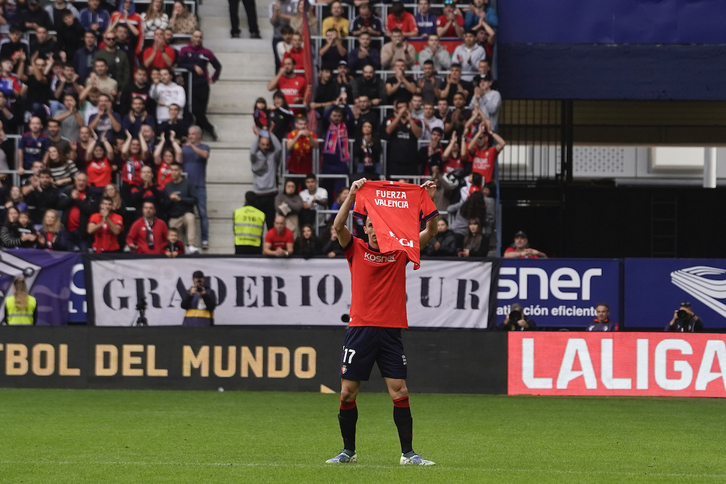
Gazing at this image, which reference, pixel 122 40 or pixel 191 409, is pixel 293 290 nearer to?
pixel 191 409

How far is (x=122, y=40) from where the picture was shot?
70.7ft

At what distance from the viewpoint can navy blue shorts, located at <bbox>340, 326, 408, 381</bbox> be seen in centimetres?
913

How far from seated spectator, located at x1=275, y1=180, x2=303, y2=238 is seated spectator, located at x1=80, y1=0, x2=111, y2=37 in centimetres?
576

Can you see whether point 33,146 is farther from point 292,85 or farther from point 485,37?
point 485,37

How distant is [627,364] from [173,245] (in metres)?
7.75

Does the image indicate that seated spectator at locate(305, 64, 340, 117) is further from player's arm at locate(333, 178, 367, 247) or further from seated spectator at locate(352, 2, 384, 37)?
player's arm at locate(333, 178, 367, 247)

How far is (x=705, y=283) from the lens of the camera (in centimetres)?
1878

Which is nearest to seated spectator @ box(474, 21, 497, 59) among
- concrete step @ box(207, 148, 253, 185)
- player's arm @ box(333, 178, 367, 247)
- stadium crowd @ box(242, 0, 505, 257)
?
stadium crowd @ box(242, 0, 505, 257)

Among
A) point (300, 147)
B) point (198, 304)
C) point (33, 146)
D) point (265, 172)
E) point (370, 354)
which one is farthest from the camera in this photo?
point (300, 147)

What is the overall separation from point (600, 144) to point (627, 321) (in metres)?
12.1

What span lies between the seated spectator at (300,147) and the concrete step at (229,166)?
5.38ft

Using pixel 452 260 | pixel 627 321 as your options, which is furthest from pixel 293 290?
pixel 627 321

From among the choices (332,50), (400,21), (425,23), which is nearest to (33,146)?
(332,50)

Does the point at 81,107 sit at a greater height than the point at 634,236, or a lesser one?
greater
